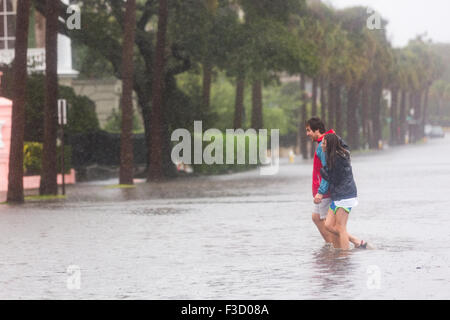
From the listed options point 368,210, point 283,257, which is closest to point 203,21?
point 368,210

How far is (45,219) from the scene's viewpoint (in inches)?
976

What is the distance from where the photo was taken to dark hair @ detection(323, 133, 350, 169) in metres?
15.9

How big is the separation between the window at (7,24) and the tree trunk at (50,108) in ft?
50.7

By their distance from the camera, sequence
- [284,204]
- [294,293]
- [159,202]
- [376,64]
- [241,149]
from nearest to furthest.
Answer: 1. [294,293]
2. [284,204]
3. [159,202]
4. [241,149]
5. [376,64]

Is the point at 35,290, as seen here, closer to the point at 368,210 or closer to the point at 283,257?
the point at 283,257

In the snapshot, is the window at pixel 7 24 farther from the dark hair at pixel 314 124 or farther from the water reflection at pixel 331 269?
the dark hair at pixel 314 124

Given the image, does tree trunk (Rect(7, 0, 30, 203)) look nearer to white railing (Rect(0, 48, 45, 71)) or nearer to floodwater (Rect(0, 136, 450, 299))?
floodwater (Rect(0, 136, 450, 299))

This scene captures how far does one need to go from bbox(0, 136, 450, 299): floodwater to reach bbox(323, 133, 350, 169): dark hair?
4.24ft

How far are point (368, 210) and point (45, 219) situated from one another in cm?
692

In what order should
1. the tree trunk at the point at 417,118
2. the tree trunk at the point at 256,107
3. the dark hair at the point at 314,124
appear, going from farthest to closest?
the tree trunk at the point at 417,118
the tree trunk at the point at 256,107
the dark hair at the point at 314,124

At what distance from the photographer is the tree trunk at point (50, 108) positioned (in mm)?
34281

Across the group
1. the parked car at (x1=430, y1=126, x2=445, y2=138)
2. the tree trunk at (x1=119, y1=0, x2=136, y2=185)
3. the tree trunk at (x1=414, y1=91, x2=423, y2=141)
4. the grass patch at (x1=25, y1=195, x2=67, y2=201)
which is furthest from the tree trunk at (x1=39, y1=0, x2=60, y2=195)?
the parked car at (x1=430, y1=126, x2=445, y2=138)

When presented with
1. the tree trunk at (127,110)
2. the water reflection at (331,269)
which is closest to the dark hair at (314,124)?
the water reflection at (331,269)

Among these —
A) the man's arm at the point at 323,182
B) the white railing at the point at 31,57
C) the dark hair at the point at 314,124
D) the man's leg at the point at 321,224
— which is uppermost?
the white railing at the point at 31,57
